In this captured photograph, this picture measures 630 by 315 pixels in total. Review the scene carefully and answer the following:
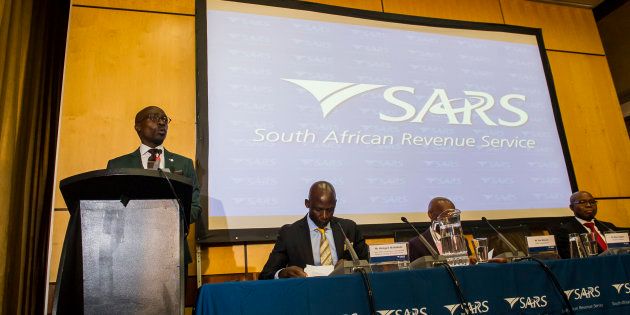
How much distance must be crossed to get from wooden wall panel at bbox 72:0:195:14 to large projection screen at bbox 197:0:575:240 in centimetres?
23

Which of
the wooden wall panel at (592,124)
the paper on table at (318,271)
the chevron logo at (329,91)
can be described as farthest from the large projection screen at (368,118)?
the paper on table at (318,271)

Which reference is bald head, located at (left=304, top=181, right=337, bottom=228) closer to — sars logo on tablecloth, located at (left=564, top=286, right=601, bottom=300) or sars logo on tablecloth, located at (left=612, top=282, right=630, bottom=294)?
sars logo on tablecloth, located at (left=564, top=286, right=601, bottom=300)

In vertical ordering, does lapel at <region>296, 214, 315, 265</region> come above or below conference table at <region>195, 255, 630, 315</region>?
above

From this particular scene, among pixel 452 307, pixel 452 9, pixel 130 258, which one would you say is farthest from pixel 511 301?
pixel 452 9

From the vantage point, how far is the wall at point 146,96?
3355 millimetres

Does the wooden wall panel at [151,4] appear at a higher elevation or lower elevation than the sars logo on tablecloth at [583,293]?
higher

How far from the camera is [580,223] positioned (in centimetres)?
378

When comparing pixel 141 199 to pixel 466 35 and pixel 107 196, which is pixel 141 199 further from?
pixel 466 35

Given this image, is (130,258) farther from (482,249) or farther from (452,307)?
(482,249)

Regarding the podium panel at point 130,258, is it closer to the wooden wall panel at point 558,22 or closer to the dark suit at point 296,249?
the dark suit at point 296,249

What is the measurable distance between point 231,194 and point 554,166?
280 centimetres

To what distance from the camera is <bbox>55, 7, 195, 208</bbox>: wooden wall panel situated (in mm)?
Answer: 3371

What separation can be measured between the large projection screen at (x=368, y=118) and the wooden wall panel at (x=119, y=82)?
237 millimetres

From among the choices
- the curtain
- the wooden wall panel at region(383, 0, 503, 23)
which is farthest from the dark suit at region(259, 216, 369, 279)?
the wooden wall panel at region(383, 0, 503, 23)
